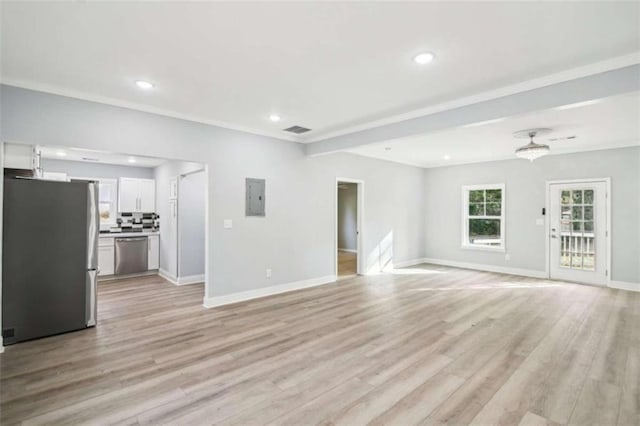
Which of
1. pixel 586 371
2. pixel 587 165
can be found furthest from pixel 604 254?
pixel 586 371

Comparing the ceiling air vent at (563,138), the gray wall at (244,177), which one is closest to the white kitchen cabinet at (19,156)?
the gray wall at (244,177)

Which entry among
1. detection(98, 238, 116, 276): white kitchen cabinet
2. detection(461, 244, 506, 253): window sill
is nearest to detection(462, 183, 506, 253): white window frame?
detection(461, 244, 506, 253): window sill

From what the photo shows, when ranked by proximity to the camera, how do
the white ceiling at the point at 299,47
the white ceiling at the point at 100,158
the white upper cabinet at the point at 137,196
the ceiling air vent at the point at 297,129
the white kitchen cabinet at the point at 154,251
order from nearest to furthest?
the white ceiling at the point at 299,47 < the ceiling air vent at the point at 297,129 < the white ceiling at the point at 100,158 < the white kitchen cabinet at the point at 154,251 < the white upper cabinet at the point at 137,196

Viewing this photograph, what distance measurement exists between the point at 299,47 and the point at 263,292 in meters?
3.84

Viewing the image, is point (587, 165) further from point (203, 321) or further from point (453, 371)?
point (203, 321)

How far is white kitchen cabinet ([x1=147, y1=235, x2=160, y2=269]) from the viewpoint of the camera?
22.6 feet

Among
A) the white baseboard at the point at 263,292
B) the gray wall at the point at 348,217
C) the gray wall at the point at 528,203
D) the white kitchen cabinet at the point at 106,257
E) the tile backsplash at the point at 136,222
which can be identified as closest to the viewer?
the white baseboard at the point at 263,292

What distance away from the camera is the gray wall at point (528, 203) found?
5664 mm

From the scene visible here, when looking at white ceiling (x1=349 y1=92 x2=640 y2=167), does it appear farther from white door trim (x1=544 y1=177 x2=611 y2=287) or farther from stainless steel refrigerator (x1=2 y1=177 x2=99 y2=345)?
stainless steel refrigerator (x1=2 y1=177 x2=99 y2=345)

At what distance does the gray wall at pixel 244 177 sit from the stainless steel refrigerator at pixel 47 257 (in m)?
A: 0.62

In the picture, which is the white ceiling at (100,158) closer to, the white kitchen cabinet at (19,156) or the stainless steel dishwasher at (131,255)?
the stainless steel dishwasher at (131,255)

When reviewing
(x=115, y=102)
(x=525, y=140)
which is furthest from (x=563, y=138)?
(x=115, y=102)

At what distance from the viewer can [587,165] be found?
240 inches

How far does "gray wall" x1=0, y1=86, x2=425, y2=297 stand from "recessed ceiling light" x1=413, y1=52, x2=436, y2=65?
303 centimetres
